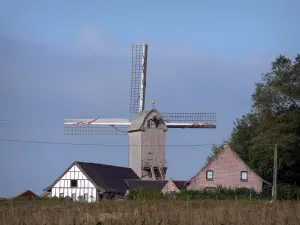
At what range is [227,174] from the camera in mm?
77875

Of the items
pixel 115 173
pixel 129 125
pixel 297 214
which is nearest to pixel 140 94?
pixel 129 125

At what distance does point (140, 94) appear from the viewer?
86000mm

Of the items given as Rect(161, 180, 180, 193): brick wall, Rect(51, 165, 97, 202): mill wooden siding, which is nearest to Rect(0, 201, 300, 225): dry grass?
Rect(161, 180, 180, 193): brick wall

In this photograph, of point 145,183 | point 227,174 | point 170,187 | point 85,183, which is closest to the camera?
point 170,187

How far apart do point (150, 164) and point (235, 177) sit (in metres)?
10.7

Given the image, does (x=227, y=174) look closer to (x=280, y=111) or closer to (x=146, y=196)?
(x=280, y=111)

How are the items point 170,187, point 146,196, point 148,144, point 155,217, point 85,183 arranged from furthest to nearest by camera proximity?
point 148,144
point 85,183
point 170,187
point 146,196
point 155,217

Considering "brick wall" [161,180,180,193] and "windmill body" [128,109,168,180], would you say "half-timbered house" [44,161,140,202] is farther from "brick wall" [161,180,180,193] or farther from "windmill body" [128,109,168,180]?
"brick wall" [161,180,180,193]

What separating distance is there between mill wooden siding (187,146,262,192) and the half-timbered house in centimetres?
852

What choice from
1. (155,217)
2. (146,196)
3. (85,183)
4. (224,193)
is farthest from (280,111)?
(155,217)

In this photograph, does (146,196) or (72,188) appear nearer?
(146,196)

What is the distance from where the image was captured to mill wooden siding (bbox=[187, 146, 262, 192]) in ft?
252

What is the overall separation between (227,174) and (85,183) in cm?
1467

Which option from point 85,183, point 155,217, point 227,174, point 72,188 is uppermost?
point 227,174
